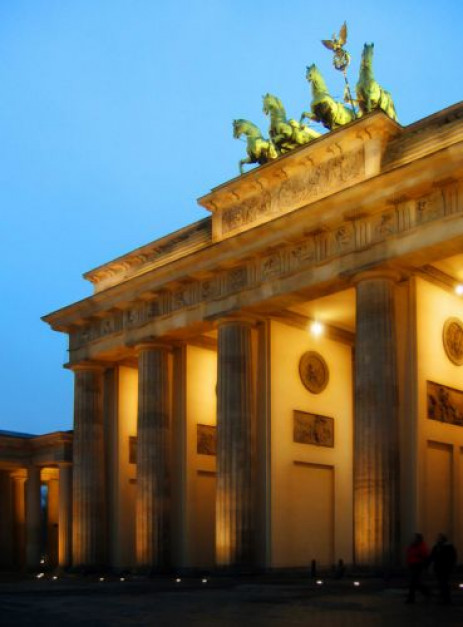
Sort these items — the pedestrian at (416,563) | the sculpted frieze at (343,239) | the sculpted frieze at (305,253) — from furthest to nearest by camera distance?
1. the sculpted frieze at (343,239)
2. the sculpted frieze at (305,253)
3. the pedestrian at (416,563)

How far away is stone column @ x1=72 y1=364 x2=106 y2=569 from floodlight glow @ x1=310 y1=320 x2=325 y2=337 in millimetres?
10231

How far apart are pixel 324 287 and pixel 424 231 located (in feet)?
13.5

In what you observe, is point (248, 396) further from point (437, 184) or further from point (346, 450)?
point (437, 184)

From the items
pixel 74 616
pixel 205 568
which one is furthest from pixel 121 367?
pixel 74 616

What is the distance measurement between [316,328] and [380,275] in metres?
7.15

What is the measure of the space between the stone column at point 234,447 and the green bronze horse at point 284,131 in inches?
251

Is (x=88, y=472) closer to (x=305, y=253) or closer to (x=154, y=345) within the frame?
(x=154, y=345)

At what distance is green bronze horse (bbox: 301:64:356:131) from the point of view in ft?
95.1

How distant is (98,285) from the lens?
38562 millimetres

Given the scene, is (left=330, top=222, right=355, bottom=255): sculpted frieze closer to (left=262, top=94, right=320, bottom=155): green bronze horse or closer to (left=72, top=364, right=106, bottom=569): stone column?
(left=262, top=94, right=320, bottom=155): green bronze horse

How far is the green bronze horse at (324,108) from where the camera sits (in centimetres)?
2898

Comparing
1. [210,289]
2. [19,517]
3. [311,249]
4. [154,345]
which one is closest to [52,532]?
[19,517]

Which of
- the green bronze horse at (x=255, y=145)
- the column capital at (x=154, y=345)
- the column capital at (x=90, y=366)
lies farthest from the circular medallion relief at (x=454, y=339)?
the column capital at (x=90, y=366)

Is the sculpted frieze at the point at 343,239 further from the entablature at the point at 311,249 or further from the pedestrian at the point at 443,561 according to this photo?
the pedestrian at the point at 443,561
